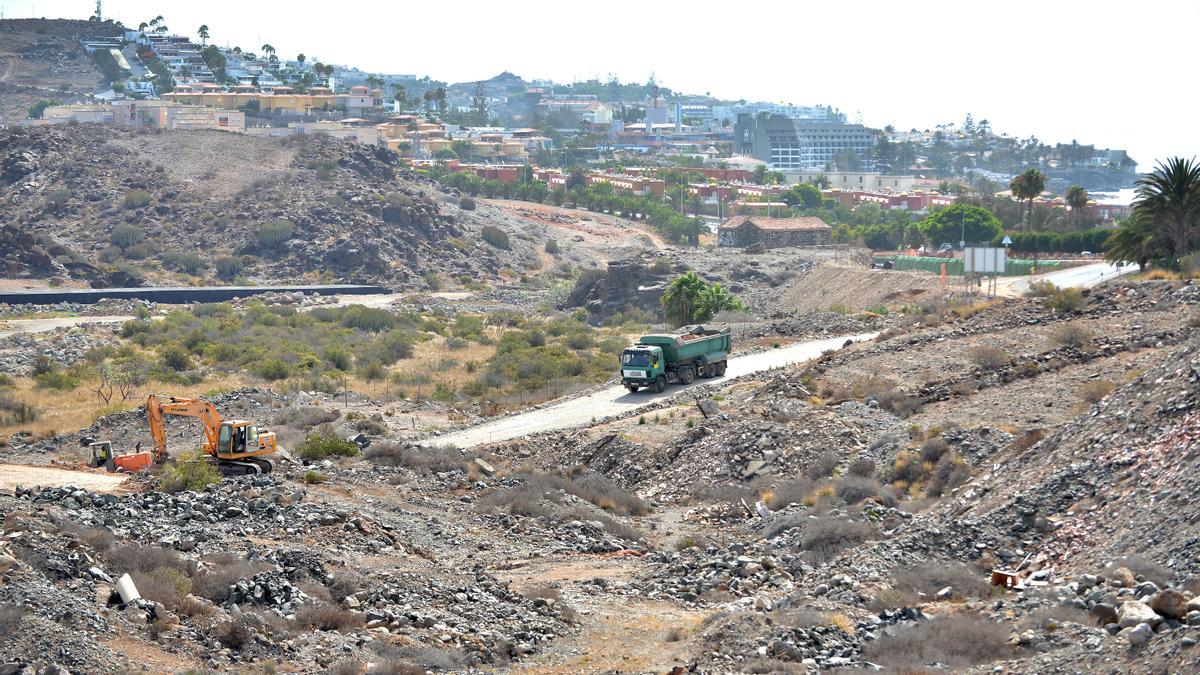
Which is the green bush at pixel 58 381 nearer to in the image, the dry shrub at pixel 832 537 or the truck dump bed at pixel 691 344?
the truck dump bed at pixel 691 344

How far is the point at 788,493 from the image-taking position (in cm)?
Result: 2947

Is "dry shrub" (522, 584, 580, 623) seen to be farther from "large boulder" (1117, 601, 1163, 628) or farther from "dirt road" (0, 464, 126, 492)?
"dirt road" (0, 464, 126, 492)

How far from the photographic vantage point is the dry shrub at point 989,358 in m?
36.6

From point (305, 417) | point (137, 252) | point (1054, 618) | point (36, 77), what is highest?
point (36, 77)

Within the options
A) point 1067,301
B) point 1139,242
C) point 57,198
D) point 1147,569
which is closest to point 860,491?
point 1147,569

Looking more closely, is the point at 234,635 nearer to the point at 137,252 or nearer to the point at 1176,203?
the point at 1176,203

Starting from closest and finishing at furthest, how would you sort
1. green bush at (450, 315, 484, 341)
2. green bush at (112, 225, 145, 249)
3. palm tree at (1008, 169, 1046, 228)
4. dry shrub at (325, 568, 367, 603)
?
dry shrub at (325, 568, 367, 603), green bush at (450, 315, 484, 341), palm tree at (1008, 169, 1046, 228), green bush at (112, 225, 145, 249)

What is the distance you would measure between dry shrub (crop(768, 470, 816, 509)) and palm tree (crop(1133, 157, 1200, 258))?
74.5 feet

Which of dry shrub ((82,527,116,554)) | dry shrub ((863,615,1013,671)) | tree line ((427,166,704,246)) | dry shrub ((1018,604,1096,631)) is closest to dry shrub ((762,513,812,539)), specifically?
dry shrub ((863,615,1013,671))

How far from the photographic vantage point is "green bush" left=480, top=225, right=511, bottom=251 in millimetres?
107000

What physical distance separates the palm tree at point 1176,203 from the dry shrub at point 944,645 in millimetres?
32308

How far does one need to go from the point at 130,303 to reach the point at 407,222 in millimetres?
27712

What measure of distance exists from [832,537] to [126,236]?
265 ft

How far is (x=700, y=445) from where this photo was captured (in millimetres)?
33625
